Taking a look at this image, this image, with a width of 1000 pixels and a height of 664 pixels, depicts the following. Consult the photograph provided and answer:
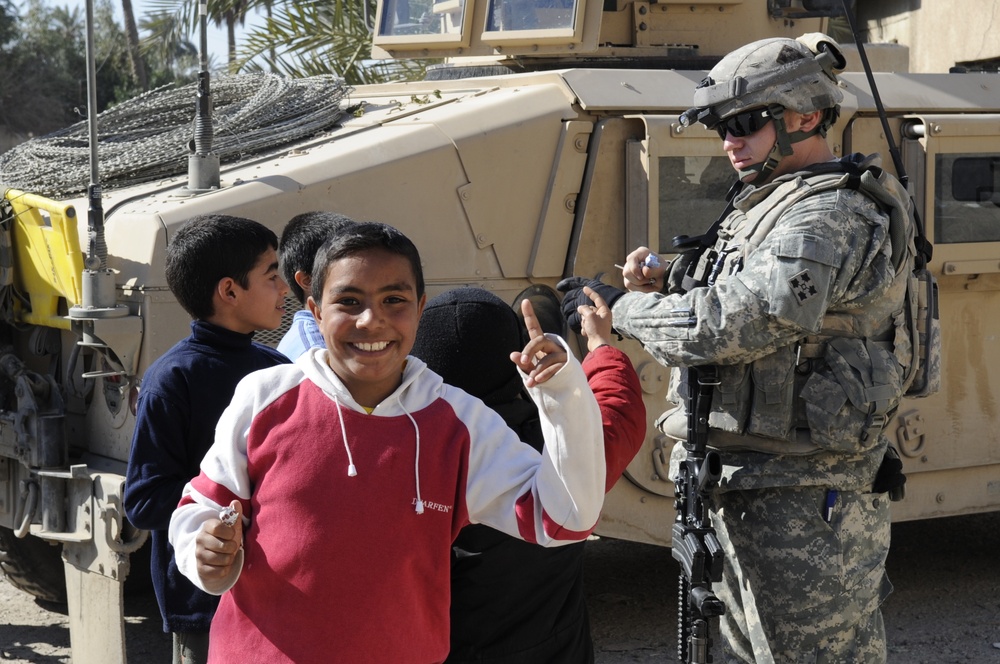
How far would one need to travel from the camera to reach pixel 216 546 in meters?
1.96

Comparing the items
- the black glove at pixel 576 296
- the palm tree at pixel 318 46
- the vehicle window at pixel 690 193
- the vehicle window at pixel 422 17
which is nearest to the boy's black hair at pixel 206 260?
the black glove at pixel 576 296

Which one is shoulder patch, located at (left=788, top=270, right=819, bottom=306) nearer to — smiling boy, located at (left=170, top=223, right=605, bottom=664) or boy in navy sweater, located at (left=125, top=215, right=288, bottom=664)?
smiling boy, located at (left=170, top=223, right=605, bottom=664)

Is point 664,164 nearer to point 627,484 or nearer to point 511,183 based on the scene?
point 511,183

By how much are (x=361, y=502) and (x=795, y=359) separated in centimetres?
136

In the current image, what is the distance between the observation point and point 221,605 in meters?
2.15

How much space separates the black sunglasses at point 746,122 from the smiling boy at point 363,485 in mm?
1261

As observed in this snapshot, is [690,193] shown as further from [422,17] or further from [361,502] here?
[361,502]

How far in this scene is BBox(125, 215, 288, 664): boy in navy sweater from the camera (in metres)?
2.72

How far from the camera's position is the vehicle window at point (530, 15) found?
16.9 ft

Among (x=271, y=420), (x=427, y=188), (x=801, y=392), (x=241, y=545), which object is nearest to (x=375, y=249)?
(x=271, y=420)

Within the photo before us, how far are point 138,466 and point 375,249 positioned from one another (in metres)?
0.88

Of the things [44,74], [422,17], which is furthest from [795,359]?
[44,74]

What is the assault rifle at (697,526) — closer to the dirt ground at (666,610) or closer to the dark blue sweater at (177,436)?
the dark blue sweater at (177,436)

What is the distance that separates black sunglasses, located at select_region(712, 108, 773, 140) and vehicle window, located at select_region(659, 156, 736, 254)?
1.35 m
